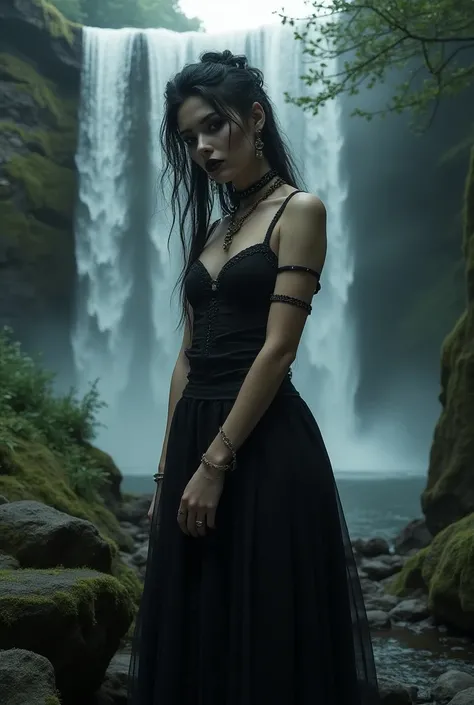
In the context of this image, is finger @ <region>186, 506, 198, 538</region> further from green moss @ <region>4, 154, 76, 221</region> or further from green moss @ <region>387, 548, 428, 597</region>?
green moss @ <region>4, 154, 76, 221</region>

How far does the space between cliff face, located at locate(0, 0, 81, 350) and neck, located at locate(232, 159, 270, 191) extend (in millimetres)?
18049

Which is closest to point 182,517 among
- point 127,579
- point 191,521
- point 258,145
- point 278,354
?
point 191,521

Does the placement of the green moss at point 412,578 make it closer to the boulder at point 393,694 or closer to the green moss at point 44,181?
the boulder at point 393,694

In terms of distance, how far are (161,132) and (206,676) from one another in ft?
5.28

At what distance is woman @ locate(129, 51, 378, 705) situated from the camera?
2008 millimetres

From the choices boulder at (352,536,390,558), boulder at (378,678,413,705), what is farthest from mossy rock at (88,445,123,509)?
boulder at (378,678,413,705)

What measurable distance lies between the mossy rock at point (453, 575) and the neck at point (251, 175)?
3.58m

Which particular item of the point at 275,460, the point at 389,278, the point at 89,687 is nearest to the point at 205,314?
the point at 275,460

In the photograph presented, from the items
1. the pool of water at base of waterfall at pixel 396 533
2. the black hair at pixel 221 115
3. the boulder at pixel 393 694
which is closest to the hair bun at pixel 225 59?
the black hair at pixel 221 115

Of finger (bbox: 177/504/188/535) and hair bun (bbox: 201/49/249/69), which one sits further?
hair bun (bbox: 201/49/249/69)

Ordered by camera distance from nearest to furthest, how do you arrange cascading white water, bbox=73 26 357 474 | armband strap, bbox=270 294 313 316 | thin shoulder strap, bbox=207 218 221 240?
armband strap, bbox=270 294 313 316, thin shoulder strap, bbox=207 218 221 240, cascading white water, bbox=73 26 357 474

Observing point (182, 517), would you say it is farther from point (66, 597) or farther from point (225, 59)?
point (225, 59)

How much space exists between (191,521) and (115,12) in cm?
2673

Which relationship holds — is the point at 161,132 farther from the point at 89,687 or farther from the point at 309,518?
the point at 89,687
